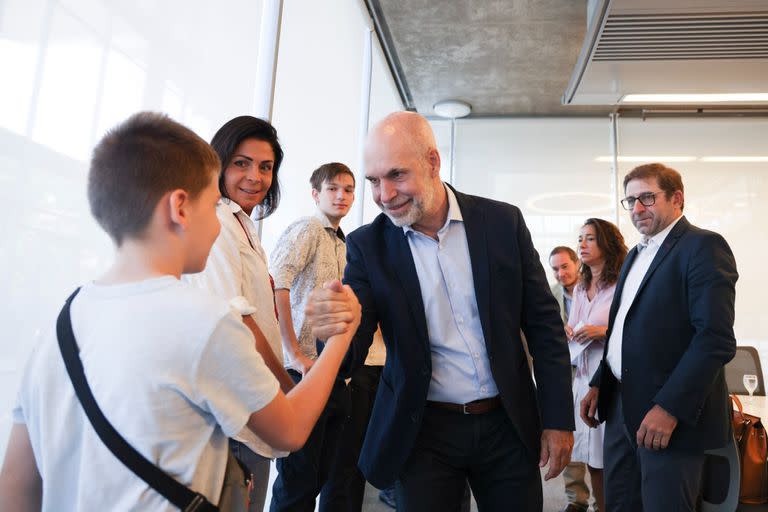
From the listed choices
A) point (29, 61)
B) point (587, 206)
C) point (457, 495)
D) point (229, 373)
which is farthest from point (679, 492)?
point (587, 206)

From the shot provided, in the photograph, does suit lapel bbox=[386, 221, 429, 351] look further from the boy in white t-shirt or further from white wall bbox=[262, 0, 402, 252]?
white wall bbox=[262, 0, 402, 252]

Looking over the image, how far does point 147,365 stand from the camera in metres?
0.74

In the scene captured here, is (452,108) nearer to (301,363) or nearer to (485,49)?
(485,49)

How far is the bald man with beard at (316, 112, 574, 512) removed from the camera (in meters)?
1.45

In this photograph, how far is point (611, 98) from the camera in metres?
5.09

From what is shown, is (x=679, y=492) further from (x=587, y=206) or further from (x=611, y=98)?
(x=587, y=206)

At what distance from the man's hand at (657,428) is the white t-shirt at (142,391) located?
1.66 metres

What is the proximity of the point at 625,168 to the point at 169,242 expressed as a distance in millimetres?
7036

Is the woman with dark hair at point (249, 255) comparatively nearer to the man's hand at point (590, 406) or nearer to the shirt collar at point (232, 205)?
the shirt collar at point (232, 205)

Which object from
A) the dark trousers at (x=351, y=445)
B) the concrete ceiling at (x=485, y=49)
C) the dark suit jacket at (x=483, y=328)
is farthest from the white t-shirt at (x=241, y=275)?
the concrete ceiling at (x=485, y=49)

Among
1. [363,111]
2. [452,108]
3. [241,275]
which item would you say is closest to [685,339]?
[241,275]

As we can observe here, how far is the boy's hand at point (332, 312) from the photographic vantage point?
41.9 inches

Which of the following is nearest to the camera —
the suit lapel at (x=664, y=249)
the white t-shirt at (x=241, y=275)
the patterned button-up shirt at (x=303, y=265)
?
the white t-shirt at (x=241, y=275)

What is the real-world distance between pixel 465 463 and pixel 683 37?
3900 mm
